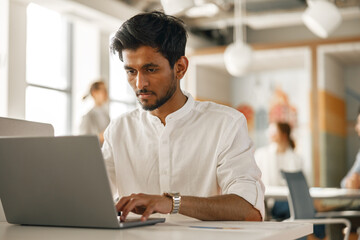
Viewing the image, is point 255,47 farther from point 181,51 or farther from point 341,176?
point 181,51

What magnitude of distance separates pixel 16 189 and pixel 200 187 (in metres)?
0.72

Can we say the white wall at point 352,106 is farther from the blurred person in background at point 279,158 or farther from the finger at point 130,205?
the finger at point 130,205

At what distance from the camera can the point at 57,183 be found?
4.85 ft

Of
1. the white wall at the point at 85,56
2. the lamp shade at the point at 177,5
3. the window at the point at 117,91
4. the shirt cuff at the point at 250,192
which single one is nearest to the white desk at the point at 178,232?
the shirt cuff at the point at 250,192

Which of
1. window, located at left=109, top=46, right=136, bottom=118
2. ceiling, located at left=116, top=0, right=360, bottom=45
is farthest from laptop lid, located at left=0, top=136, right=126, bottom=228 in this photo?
window, located at left=109, top=46, right=136, bottom=118

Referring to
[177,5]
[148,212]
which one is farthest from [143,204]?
[177,5]

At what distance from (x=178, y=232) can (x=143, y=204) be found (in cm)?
18

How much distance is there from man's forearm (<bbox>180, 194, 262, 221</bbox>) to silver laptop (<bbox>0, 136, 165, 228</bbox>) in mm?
138

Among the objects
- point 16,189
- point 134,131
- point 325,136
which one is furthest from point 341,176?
point 16,189

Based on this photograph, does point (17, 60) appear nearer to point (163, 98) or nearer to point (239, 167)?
point (163, 98)

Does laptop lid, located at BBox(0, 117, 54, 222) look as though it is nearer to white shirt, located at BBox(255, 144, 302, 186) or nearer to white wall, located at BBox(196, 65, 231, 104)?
white shirt, located at BBox(255, 144, 302, 186)

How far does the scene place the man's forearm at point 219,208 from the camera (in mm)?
1693

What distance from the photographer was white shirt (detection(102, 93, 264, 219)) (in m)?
2.00

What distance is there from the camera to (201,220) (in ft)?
5.75
